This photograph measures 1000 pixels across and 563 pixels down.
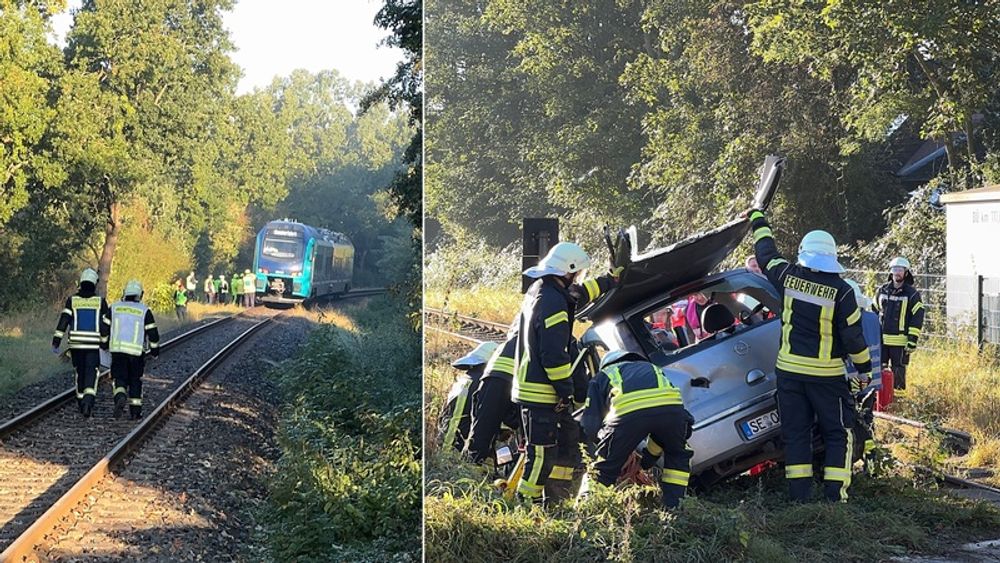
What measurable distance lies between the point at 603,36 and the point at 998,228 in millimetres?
5845

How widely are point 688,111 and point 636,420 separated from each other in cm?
1004

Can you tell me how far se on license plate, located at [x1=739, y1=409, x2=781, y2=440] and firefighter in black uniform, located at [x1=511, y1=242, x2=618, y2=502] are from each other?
1015 mm

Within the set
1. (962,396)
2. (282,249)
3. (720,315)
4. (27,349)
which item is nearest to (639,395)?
(720,315)

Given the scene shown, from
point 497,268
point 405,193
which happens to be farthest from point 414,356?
point 497,268

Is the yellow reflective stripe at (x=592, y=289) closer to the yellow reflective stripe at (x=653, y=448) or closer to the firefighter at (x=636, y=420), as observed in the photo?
the firefighter at (x=636, y=420)

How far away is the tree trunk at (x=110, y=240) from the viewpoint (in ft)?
20.0

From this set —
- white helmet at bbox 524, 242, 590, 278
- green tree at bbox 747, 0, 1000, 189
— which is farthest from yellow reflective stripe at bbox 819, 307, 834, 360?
green tree at bbox 747, 0, 1000, 189

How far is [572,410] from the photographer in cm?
666

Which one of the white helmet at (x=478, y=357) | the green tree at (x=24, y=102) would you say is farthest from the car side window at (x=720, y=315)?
the green tree at (x=24, y=102)

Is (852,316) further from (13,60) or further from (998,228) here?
(998,228)

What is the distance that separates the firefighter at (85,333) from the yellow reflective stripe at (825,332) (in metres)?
4.04

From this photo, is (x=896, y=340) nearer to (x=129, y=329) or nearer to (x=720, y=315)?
(x=720, y=315)

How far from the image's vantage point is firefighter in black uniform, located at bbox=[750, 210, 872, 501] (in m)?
6.25

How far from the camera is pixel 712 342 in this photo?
6.50m
